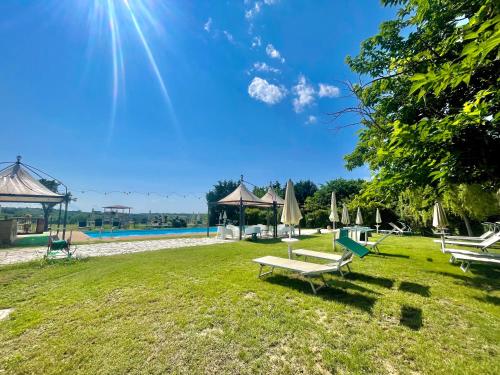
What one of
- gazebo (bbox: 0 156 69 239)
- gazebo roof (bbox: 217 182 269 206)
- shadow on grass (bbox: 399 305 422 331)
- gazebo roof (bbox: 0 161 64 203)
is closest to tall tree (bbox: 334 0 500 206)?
shadow on grass (bbox: 399 305 422 331)

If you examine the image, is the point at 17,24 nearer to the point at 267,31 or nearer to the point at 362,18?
the point at 267,31

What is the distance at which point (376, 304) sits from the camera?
13.4 ft

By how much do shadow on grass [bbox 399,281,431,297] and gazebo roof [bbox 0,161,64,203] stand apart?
14.9 m

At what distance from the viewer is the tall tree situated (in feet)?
10.2

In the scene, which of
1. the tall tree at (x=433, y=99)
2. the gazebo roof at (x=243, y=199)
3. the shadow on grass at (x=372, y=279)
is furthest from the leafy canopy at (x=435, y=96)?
the gazebo roof at (x=243, y=199)

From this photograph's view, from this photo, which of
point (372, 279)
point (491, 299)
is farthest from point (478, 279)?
point (372, 279)

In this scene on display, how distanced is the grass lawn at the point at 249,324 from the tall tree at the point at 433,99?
247cm

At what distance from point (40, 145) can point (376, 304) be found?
2562 cm

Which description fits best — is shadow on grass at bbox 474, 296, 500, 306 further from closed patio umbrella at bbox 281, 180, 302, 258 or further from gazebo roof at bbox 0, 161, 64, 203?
gazebo roof at bbox 0, 161, 64, 203

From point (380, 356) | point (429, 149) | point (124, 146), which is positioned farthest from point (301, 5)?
point (124, 146)

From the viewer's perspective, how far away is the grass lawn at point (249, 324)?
2.53 m

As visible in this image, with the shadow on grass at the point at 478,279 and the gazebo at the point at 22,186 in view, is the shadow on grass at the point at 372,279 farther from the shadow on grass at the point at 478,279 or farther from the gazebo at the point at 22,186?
the gazebo at the point at 22,186

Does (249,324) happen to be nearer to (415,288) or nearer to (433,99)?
(415,288)

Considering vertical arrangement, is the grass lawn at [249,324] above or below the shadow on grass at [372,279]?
above
